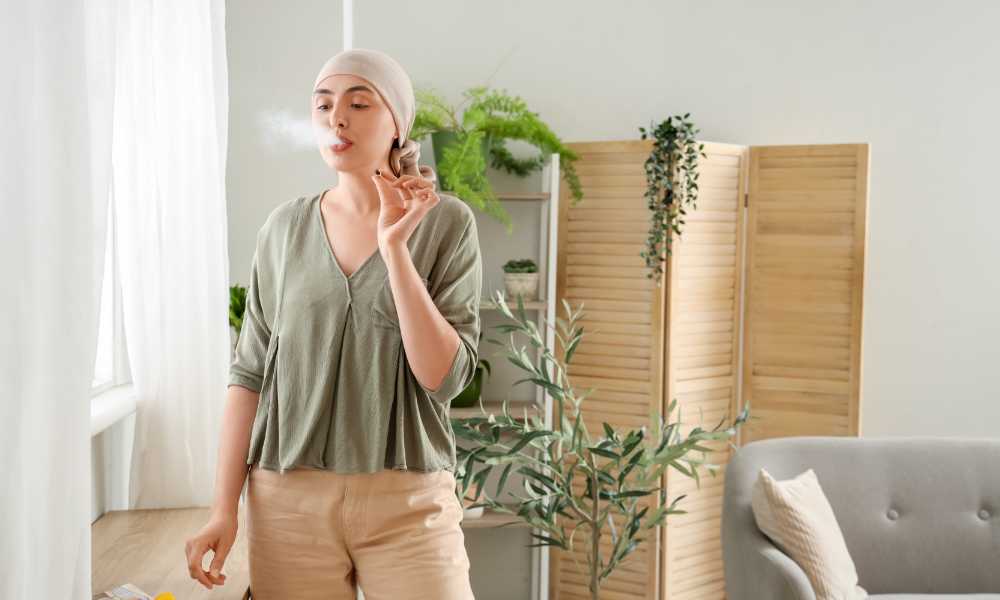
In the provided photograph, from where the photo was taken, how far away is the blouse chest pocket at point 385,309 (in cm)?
142

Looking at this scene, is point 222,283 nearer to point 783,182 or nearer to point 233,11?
point 233,11

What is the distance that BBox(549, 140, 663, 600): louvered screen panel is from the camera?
148 inches

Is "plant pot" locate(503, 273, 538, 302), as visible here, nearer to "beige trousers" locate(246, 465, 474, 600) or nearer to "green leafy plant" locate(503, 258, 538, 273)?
"green leafy plant" locate(503, 258, 538, 273)

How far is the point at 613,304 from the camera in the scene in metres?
3.83

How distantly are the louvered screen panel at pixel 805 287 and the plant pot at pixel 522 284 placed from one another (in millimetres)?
960

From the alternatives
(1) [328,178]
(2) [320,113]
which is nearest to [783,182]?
(1) [328,178]

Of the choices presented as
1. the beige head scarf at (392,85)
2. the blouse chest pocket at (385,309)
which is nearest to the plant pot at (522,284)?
the beige head scarf at (392,85)

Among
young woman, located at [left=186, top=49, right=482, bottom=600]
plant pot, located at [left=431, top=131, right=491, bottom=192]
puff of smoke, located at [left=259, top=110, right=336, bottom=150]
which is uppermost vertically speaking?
plant pot, located at [left=431, top=131, right=491, bottom=192]

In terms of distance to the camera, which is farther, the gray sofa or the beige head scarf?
the gray sofa

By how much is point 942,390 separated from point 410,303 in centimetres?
359

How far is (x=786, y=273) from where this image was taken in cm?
388

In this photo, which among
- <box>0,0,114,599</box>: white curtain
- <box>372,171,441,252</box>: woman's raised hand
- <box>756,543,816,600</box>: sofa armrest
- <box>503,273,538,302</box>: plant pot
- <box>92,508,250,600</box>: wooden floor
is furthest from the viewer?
<box>503,273,538,302</box>: plant pot

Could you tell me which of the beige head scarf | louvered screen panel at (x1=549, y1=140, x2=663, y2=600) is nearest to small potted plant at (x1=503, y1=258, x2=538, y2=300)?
louvered screen panel at (x1=549, y1=140, x2=663, y2=600)

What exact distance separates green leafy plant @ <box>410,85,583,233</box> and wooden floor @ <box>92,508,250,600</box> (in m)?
1.69
